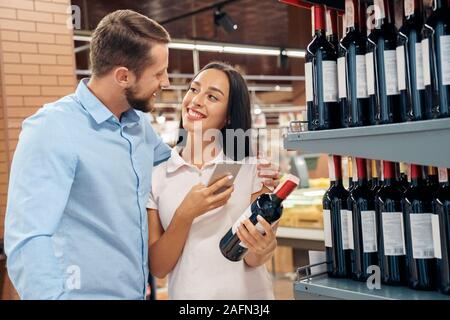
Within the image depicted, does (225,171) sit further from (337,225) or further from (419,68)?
(419,68)

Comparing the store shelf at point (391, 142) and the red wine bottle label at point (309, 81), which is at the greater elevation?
the red wine bottle label at point (309, 81)

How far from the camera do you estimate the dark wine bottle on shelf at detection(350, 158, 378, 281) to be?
1.64 metres

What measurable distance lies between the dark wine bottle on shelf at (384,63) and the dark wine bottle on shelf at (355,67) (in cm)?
3

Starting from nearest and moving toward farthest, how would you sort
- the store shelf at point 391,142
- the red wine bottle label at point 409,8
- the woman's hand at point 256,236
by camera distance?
the store shelf at point 391,142 → the red wine bottle label at point 409,8 → the woman's hand at point 256,236

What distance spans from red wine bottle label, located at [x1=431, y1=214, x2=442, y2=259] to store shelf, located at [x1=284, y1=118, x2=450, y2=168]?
17 cm

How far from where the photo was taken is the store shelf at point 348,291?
4.98 feet

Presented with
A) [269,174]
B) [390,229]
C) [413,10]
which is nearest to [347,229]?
[390,229]

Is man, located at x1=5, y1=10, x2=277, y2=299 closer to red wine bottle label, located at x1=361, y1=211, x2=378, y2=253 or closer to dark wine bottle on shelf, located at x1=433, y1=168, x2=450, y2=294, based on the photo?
red wine bottle label, located at x1=361, y1=211, x2=378, y2=253

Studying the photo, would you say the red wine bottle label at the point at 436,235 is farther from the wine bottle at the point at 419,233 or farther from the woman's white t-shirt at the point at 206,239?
the woman's white t-shirt at the point at 206,239

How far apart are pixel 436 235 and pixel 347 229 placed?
31cm

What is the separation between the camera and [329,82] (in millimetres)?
1679

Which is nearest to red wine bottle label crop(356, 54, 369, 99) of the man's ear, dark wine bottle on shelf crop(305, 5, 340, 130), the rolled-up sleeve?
dark wine bottle on shelf crop(305, 5, 340, 130)

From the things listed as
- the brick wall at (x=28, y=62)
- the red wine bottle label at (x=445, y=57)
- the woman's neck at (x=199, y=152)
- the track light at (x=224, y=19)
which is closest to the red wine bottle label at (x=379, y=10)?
the red wine bottle label at (x=445, y=57)

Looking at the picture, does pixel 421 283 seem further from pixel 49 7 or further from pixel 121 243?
pixel 49 7
